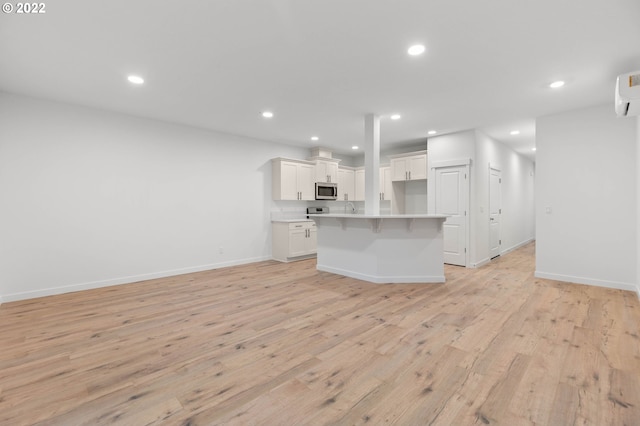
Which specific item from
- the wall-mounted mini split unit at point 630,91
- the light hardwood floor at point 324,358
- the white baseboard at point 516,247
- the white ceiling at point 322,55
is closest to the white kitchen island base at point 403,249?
the light hardwood floor at point 324,358

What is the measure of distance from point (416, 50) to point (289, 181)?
14.0 feet

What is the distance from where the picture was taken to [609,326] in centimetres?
282

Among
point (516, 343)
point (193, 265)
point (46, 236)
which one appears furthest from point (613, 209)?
point (46, 236)

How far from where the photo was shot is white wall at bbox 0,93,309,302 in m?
3.80

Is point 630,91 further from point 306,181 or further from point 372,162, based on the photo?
point 306,181

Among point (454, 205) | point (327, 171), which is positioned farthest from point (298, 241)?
point (454, 205)

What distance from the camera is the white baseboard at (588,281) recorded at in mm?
4043

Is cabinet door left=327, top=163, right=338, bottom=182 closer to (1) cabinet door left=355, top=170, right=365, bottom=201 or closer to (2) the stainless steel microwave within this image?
(2) the stainless steel microwave

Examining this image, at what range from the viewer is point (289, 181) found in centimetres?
659

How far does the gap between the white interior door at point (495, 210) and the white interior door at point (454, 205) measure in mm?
1056

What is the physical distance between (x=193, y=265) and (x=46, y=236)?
212cm

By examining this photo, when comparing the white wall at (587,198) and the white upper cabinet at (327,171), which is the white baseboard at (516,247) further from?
the white upper cabinet at (327,171)

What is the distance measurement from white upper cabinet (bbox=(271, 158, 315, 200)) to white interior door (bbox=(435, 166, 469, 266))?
2.89 metres

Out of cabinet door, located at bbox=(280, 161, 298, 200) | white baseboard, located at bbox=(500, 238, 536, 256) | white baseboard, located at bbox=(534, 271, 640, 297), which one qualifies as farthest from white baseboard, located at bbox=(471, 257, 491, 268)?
cabinet door, located at bbox=(280, 161, 298, 200)
